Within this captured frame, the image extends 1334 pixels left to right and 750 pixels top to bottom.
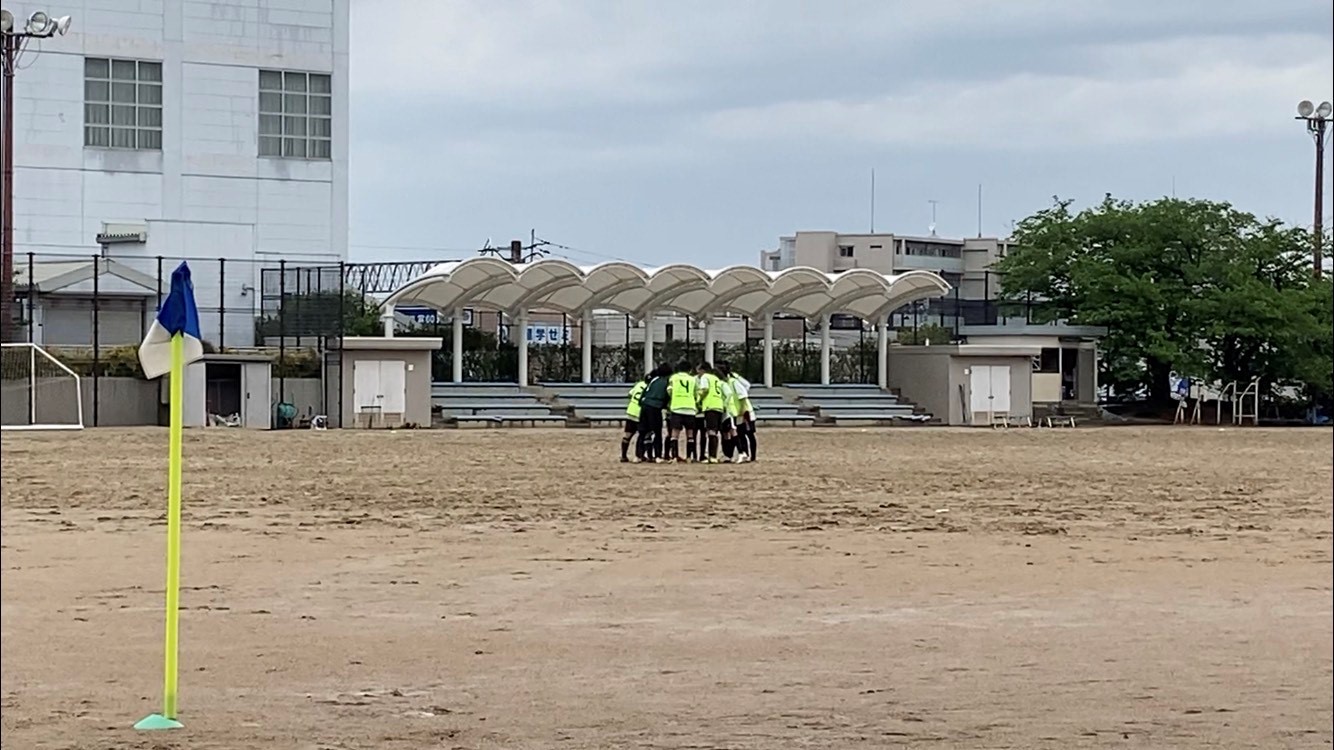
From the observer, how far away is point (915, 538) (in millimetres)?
13039

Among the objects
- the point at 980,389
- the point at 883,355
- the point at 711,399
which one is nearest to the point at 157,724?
the point at 711,399

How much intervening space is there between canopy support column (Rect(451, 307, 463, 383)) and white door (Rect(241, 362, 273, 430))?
228 inches

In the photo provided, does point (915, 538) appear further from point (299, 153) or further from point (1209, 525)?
point (299, 153)

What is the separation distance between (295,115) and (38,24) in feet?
53.9

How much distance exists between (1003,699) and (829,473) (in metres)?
14.4

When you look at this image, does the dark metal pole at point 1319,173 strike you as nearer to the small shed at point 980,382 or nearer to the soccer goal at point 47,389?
the soccer goal at point 47,389

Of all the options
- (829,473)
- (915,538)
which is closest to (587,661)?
(915,538)

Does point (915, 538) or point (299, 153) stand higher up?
point (299, 153)

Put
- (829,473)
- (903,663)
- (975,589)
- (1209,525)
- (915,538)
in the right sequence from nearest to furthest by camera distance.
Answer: (903,663) → (975,589) → (915,538) → (1209,525) → (829,473)

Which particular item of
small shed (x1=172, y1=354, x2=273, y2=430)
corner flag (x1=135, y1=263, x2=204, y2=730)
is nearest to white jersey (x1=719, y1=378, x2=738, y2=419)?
small shed (x1=172, y1=354, x2=273, y2=430)

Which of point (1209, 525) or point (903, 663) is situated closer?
point (903, 663)

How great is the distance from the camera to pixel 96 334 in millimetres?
36000

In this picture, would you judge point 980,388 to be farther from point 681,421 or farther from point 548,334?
point 681,421

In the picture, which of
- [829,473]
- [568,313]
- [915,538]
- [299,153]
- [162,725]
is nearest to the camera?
[162,725]
